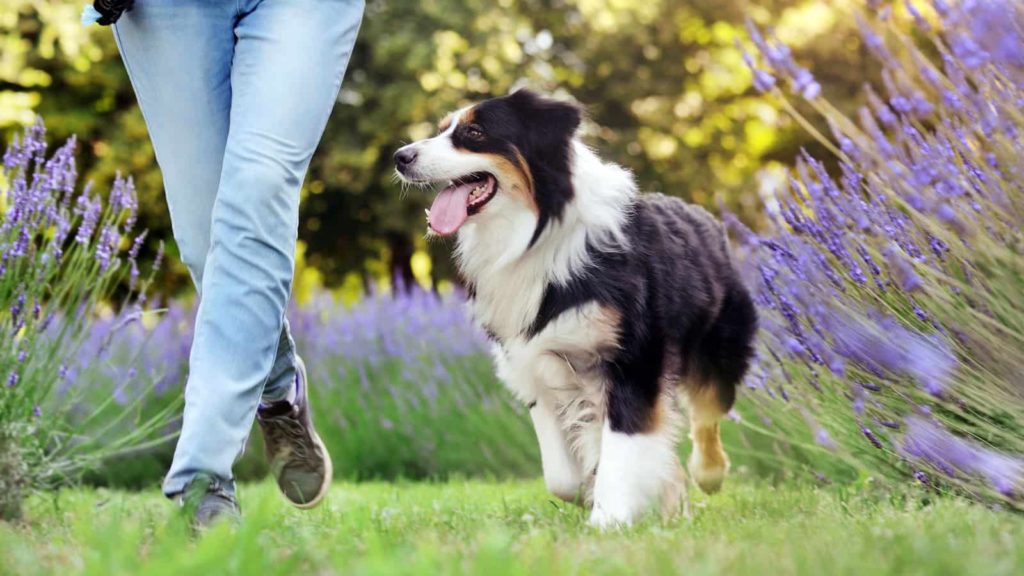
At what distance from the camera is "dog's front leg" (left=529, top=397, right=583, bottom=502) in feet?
12.4

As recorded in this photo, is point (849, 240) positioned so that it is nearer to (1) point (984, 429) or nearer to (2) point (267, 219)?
(1) point (984, 429)

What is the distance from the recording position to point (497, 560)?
2.02 meters

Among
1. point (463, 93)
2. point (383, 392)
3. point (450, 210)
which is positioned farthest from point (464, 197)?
point (463, 93)

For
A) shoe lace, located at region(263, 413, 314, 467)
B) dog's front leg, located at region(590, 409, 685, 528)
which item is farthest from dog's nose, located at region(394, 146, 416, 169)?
dog's front leg, located at region(590, 409, 685, 528)

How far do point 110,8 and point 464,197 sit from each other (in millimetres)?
1255

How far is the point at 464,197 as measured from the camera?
3789mm

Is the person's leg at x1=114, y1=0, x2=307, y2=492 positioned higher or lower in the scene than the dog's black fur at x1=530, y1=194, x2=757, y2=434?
higher

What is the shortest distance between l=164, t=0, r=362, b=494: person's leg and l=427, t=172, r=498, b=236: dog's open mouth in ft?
2.35

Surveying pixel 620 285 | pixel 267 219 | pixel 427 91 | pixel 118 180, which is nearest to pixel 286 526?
pixel 267 219

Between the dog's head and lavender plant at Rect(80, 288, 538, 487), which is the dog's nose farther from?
lavender plant at Rect(80, 288, 538, 487)

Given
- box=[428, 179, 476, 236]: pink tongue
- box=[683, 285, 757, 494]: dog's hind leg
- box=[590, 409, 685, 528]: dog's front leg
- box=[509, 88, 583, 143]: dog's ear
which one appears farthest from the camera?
box=[683, 285, 757, 494]: dog's hind leg

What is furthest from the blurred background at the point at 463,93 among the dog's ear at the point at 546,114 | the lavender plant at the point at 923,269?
the lavender plant at the point at 923,269

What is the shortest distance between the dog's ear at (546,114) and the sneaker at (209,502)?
1609 millimetres

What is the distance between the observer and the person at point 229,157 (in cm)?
285
